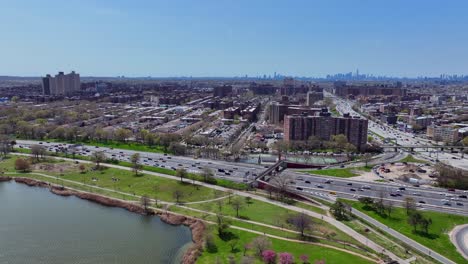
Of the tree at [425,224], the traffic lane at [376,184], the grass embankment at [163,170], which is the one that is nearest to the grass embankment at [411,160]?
the traffic lane at [376,184]

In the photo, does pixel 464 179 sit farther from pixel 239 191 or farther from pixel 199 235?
pixel 199 235

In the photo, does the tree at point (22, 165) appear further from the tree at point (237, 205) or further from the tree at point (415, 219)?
the tree at point (415, 219)

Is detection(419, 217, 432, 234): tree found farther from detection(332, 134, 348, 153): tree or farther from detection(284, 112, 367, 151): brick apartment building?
detection(284, 112, 367, 151): brick apartment building

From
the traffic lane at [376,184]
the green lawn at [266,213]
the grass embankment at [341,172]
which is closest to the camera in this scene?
the green lawn at [266,213]

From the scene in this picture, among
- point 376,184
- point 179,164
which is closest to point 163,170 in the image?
point 179,164

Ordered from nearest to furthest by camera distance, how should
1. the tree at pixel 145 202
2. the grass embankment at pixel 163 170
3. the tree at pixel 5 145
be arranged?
1. the tree at pixel 145 202
2. the grass embankment at pixel 163 170
3. the tree at pixel 5 145

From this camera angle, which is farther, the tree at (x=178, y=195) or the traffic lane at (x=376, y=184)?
the traffic lane at (x=376, y=184)

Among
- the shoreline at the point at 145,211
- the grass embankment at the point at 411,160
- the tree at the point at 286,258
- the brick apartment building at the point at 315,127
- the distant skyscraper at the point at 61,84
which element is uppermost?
the distant skyscraper at the point at 61,84

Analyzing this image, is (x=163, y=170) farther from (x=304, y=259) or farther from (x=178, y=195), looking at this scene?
(x=304, y=259)
